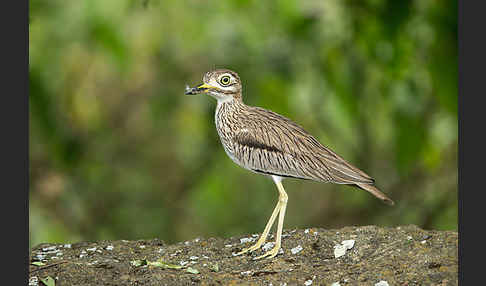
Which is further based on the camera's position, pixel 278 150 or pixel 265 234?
pixel 265 234

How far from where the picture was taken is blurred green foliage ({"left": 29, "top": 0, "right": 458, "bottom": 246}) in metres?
4.55

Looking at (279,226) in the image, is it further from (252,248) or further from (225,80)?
(225,80)

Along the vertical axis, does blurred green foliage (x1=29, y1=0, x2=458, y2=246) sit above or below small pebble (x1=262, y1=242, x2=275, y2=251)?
above

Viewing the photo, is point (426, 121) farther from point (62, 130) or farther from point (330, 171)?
point (62, 130)

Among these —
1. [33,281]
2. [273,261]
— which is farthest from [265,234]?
[33,281]

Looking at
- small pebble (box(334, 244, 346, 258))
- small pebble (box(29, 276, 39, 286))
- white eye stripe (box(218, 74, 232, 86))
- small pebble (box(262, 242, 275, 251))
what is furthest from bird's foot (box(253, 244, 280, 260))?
small pebble (box(29, 276, 39, 286))

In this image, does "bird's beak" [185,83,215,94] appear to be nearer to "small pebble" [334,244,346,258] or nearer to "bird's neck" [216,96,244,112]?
"bird's neck" [216,96,244,112]

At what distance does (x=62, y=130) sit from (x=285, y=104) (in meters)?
1.86

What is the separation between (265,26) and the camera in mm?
5195

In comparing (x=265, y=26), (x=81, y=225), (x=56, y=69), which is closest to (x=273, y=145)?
(x=265, y=26)

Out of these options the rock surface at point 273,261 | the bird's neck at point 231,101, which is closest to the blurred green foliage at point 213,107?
the bird's neck at point 231,101

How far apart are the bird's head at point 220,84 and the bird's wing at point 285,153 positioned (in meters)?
0.15

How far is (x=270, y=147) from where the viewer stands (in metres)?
4.10

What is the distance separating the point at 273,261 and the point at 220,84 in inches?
38.3
